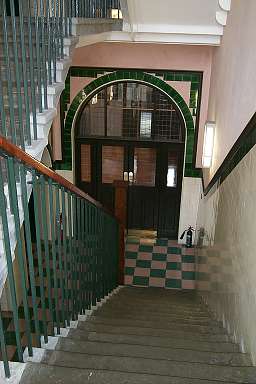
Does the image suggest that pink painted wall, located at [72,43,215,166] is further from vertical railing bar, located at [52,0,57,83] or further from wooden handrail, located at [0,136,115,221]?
wooden handrail, located at [0,136,115,221]

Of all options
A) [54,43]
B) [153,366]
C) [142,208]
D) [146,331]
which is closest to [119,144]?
[142,208]

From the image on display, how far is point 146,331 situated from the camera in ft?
10.8

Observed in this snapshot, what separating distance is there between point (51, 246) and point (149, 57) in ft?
18.1

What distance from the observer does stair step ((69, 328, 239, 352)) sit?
2.91 meters

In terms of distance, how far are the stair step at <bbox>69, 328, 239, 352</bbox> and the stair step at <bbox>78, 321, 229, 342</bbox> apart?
16cm

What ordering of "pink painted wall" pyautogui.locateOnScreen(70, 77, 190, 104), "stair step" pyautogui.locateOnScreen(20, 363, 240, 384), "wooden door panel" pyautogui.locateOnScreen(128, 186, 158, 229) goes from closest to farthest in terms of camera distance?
"stair step" pyautogui.locateOnScreen(20, 363, 240, 384) → "pink painted wall" pyautogui.locateOnScreen(70, 77, 190, 104) → "wooden door panel" pyautogui.locateOnScreen(128, 186, 158, 229)

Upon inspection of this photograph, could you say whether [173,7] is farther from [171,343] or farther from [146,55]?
[171,343]

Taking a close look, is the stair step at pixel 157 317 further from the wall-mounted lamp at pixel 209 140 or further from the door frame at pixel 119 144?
the door frame at pixel 119 144

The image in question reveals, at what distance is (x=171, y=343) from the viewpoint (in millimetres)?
2977

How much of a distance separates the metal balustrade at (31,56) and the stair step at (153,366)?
1.59 meters

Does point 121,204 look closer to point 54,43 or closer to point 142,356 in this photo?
point 54,43

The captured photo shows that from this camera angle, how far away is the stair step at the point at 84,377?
2113mm

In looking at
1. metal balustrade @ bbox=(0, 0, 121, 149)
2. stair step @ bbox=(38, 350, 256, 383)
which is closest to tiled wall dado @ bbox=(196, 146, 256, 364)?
stair step @ bbox=(38, 350, 256, 383)

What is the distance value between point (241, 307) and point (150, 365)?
0.98m
